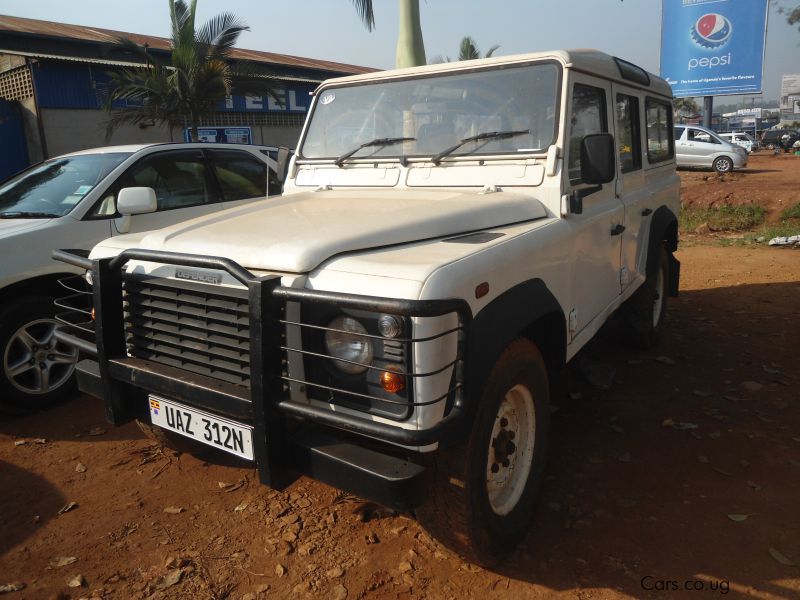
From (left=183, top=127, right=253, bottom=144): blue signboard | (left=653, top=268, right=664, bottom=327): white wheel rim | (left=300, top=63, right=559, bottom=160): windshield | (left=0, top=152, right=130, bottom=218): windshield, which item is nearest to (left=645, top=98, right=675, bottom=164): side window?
(left=653, top=268, right=664, bottom=327): white wheel rim

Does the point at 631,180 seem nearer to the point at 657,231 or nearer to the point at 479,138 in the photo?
the point at 657,231

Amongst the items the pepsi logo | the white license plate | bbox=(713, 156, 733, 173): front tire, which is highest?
the pepsi logo

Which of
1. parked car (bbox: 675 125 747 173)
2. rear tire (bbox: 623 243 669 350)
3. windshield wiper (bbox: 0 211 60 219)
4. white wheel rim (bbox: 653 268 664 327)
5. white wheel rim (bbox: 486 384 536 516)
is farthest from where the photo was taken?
parked car (bbox: 675 125 747 173)

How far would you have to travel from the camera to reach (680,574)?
247 cm

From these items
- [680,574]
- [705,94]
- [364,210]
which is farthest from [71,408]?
[705,94]

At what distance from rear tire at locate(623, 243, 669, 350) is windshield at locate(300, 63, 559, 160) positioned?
2.06 m

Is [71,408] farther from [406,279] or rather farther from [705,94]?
[705,94]

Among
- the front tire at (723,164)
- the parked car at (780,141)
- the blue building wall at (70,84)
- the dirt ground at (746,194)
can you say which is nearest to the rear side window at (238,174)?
the dirt ground at (746,194)

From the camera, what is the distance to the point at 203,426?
2348mm

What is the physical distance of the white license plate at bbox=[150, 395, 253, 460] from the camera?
2.22m

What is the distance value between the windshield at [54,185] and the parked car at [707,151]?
62.2ft

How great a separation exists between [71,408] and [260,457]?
2745mm

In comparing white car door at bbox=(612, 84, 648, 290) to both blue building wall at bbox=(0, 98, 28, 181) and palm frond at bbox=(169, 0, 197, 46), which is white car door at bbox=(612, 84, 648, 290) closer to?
palm frond at bbox=(169, 0, 197, 46)

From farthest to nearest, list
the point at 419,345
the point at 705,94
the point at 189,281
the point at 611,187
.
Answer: the point at 705,94 → the point at 611,187 → the point at 189,281 → the point at 419,345
